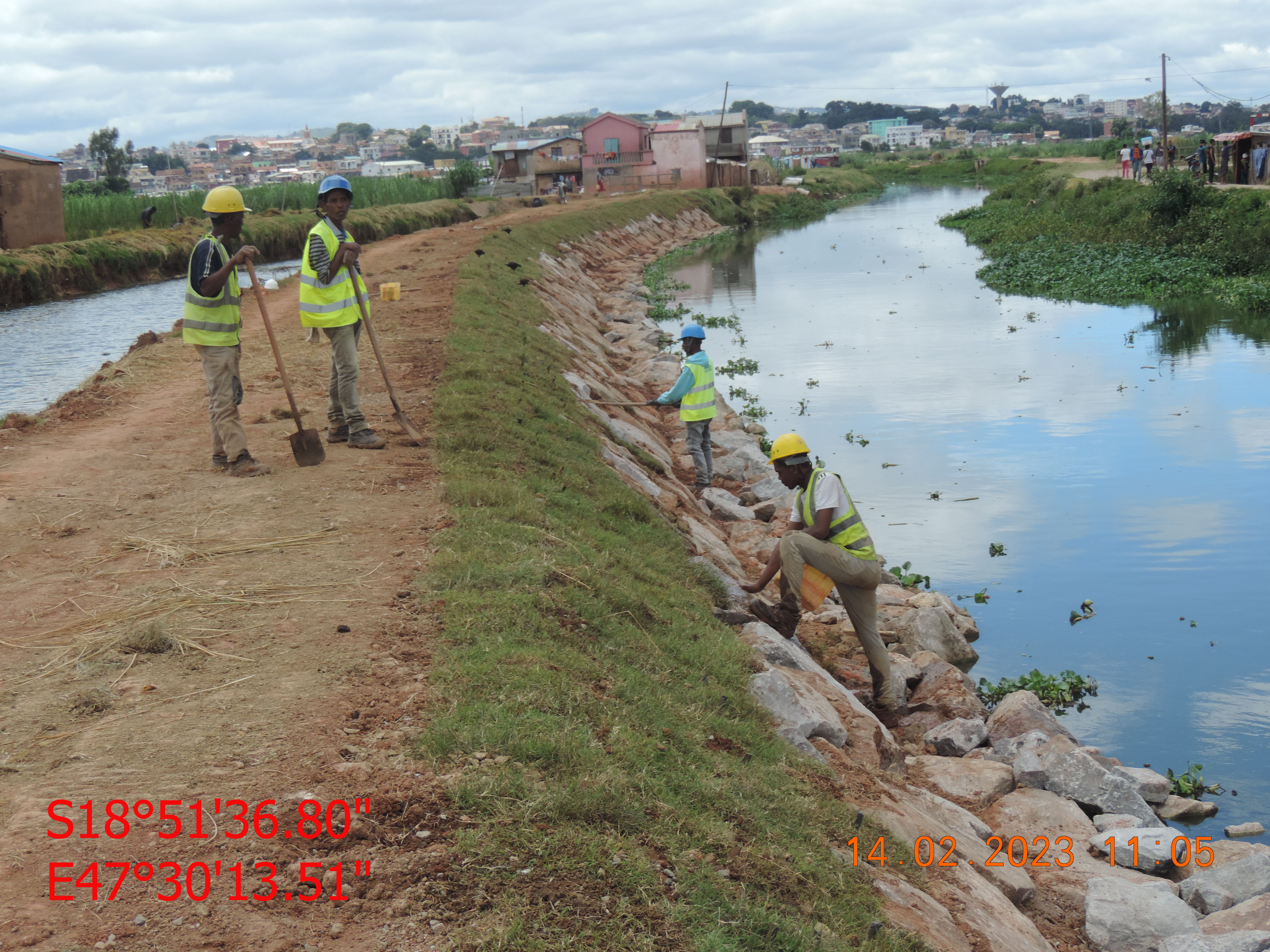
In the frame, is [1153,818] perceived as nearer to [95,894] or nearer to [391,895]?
[391,895]

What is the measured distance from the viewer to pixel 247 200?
41.7m

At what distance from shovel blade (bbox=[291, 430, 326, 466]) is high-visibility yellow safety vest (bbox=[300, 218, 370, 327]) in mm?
1014

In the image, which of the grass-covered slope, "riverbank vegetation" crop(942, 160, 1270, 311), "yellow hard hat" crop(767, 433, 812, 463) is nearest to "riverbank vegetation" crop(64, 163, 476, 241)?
the grass-covered slope

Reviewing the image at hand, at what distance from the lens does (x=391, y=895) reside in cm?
386

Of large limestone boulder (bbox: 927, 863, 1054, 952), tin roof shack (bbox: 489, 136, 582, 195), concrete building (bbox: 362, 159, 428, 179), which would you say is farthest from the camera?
concrete building (bbox: 362, 159, 428, 179)

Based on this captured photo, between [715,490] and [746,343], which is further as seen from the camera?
[746,343]

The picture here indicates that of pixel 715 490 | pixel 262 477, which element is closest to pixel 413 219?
pixel 715 490

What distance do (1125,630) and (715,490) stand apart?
5158 millimetres

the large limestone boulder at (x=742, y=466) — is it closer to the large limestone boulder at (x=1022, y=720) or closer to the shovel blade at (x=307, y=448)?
the large limestone boulder at (x=1022, y=720)

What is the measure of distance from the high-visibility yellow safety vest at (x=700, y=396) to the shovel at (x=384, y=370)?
375 cm

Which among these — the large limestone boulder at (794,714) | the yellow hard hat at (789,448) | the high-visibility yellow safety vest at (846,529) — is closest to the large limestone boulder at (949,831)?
the large limestone boulder at (794,714)

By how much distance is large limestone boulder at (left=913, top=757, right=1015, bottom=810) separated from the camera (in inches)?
292

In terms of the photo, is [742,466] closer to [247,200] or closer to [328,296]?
[328,296]

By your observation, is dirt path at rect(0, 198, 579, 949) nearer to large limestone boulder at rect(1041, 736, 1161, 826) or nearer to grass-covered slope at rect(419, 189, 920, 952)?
grass-covered slope at rect(419, 189, 920, 952)
